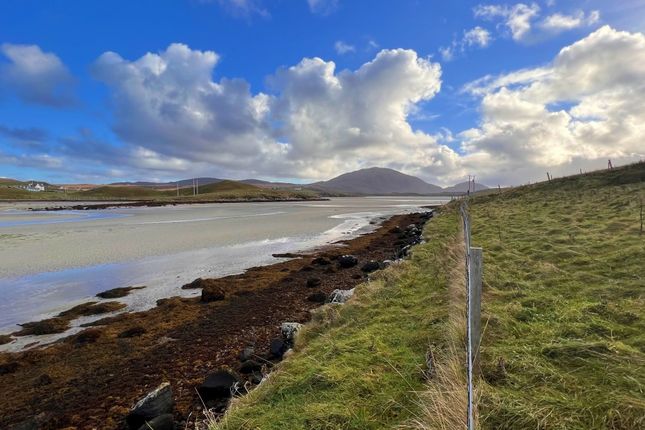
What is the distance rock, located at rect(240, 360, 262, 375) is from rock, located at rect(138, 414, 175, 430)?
6.72 ft

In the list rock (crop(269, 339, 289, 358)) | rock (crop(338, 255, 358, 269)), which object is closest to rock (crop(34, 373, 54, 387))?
rock (crop(269, 339, 289, 358))

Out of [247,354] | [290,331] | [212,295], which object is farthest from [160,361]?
[212,295]

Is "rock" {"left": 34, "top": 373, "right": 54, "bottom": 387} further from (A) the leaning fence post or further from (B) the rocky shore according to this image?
(A) the leaning fence post

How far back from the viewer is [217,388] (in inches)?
262

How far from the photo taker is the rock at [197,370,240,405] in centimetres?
659

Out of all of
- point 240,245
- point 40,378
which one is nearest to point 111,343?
point 40,378

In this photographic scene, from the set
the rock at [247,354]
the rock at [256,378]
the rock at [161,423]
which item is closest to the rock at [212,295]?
the rock at [247,354]

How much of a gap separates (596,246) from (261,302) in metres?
12.0

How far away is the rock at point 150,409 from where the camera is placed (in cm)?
577

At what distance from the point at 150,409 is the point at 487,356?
548 cm

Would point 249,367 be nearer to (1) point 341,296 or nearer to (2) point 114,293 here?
(1) point 341,296

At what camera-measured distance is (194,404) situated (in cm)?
649

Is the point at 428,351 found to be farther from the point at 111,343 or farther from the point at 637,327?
the point at 111,343

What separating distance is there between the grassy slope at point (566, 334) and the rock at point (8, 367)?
1032 cm
